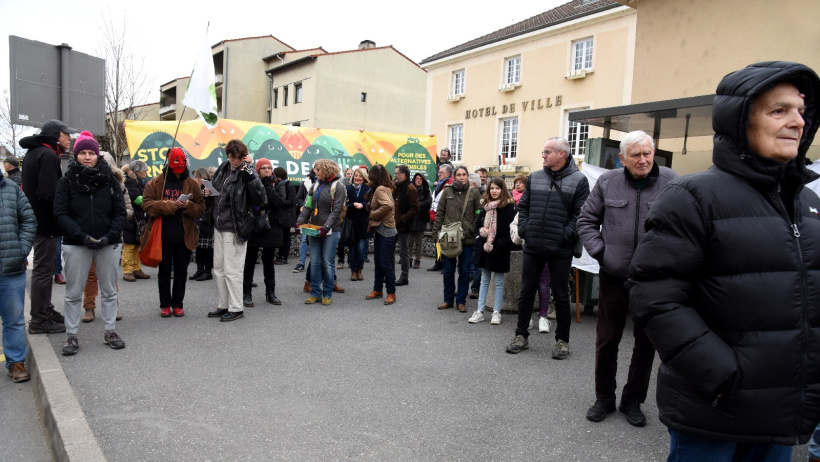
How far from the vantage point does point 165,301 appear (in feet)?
21.4

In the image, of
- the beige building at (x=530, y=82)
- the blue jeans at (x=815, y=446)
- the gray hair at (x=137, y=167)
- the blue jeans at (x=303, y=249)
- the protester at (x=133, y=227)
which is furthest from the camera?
the beige building at (x=530, y=82)

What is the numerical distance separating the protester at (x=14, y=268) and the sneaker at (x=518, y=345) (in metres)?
4.42

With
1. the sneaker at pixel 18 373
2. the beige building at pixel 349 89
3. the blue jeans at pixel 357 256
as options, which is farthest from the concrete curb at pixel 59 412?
the beige building at pixel 349 89

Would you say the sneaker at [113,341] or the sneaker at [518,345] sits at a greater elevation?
the sneaker at [518,345]

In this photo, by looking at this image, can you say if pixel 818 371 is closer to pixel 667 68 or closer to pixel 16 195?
pixel 16 195

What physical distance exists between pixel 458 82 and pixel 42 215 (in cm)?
2375

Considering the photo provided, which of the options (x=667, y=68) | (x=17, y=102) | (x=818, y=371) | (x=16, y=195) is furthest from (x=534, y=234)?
(x=667, y=68)

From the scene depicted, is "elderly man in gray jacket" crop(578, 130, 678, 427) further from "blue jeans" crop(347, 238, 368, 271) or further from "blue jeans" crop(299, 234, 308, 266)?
"blue jeans" crop(299, 234, 308, 266)

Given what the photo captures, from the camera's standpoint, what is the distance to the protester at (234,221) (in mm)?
6355

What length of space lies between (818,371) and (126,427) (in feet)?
12.6

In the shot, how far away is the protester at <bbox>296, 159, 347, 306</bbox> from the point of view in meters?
7.28

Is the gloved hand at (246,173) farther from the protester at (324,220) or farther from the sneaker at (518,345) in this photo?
the sneaker at (518,345)

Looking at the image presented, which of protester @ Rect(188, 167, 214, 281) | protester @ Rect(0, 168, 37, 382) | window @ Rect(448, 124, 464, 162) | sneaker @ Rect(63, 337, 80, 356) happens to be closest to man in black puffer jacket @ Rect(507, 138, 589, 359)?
sneaker @ Rect(63, 337, 80, 356)

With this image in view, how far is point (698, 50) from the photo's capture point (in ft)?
35.8
